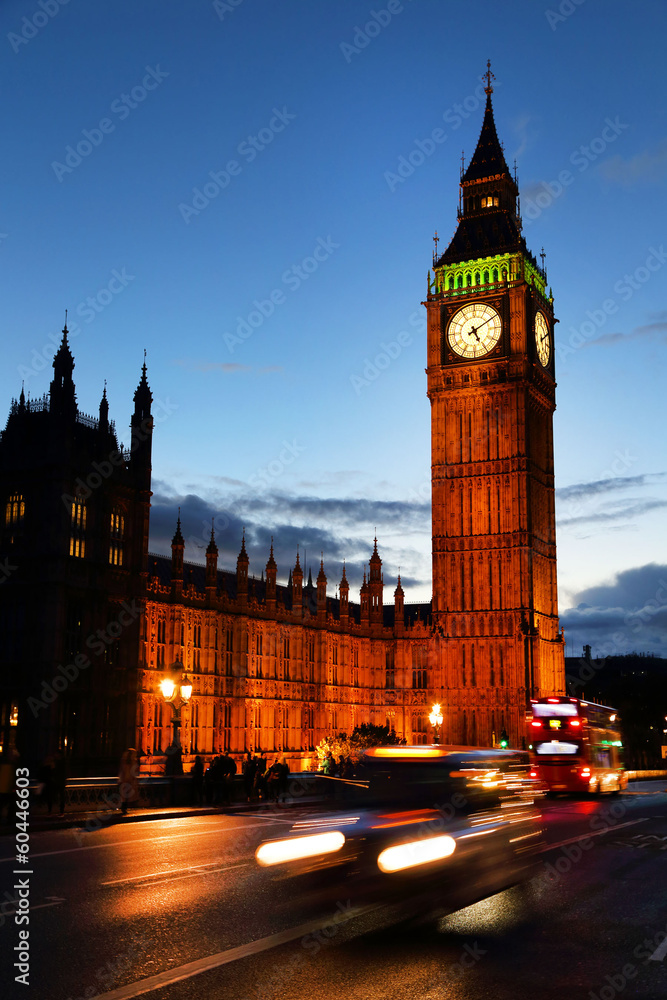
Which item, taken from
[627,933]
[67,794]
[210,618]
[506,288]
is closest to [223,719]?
[210,618]

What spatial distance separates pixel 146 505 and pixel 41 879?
33503 mm

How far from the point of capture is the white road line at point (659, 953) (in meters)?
10.4

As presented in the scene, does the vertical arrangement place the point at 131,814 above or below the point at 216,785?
below

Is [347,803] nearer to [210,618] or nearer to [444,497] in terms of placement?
[210,618]

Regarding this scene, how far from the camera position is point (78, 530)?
4403 cm

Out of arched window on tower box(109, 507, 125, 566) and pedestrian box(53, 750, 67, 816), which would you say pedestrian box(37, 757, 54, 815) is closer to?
pedestrian box(53, 750, 67, 816)

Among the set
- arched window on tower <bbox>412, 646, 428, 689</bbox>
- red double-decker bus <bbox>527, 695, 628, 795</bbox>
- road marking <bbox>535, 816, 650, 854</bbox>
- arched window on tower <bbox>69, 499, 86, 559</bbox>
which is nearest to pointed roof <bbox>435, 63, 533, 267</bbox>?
arched window on tower <bbox>412, 646, 428, 689</bbox>

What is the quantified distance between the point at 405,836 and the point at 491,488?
70.2m

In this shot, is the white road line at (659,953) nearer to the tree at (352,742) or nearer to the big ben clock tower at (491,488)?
the tree at (352,742)

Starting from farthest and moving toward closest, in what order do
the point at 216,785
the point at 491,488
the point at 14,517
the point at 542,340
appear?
the point at 542,340 < the point at 491,488 < the point at 14,517 < the point at 216,785

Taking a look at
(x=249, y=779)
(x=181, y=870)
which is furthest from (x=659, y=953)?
(x=249, y=779)

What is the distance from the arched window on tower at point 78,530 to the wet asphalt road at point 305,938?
26662mm

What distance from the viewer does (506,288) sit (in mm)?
83938

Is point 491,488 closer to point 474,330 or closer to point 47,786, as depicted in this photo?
point 474,330
